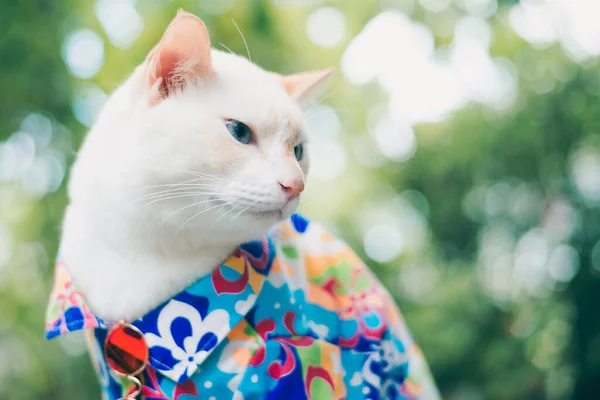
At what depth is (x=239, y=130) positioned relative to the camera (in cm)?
60

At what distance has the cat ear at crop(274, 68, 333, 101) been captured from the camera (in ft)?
2.40

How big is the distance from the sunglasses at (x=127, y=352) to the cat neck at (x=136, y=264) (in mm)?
19

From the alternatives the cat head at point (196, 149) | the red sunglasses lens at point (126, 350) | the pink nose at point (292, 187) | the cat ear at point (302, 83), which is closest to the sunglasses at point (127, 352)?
the red sunglasses lens at point (126, 350)

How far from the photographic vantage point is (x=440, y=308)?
1.42 m

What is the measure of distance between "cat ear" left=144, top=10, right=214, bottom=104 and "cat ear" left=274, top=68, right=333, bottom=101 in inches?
6.1

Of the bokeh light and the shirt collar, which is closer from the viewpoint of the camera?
the shirt collar

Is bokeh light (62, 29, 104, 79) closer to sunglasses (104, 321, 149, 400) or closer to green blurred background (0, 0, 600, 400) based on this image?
green blurred background (0, 0, 600, 400)

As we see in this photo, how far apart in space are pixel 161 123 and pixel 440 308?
1066 mm

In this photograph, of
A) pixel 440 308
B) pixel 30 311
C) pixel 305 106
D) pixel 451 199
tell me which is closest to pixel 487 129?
pixel 451 199

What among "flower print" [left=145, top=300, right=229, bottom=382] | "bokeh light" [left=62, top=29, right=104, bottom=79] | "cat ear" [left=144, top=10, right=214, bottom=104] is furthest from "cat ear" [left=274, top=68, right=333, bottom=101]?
"bokeh light" [left=62, top=29, right=104, bottom=79]

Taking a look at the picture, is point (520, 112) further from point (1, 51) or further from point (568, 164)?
point (1, 51)

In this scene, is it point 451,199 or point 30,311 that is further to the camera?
point 451,199

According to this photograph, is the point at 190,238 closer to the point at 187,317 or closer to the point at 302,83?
the point at 187,317

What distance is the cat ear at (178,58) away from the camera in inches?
22.0
